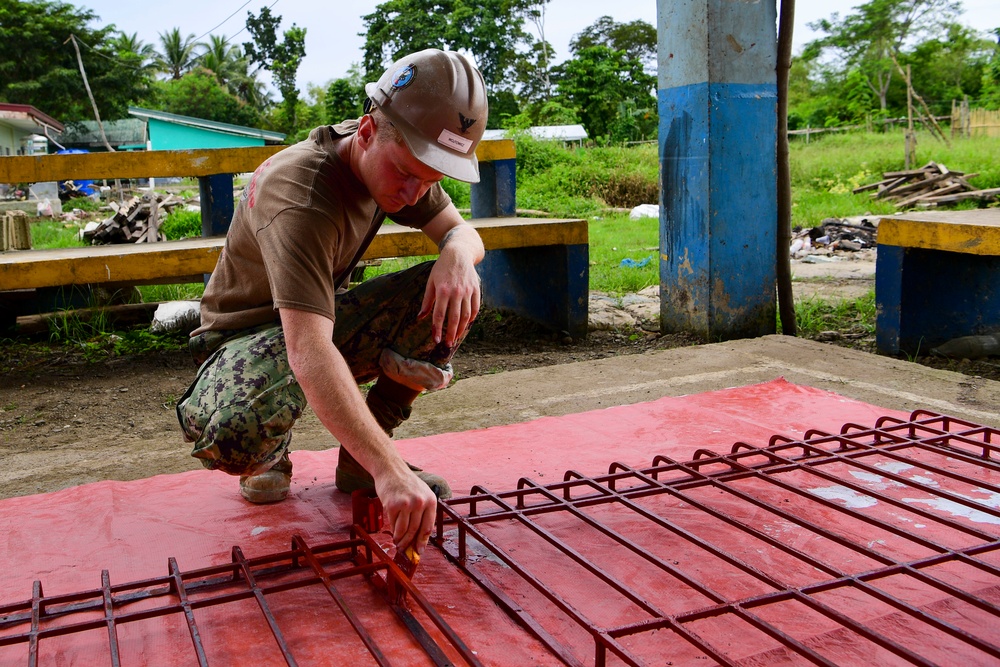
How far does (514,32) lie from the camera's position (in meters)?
35.6

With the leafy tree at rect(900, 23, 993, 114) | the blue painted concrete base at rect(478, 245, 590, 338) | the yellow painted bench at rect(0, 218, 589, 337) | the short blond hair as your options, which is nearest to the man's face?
the short blond hair

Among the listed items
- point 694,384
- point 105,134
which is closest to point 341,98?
point 105,134

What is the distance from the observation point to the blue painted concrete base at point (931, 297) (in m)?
3.96

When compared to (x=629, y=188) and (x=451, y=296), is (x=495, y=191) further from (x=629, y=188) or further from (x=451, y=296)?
(x=629, y=188)

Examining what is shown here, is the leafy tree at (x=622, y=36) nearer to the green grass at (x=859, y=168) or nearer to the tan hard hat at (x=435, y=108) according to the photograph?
the green grass at (x=859, y=168)

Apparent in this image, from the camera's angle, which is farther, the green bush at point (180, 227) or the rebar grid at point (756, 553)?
Result: the green bush at point (180, 227)

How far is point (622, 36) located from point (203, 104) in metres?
23.3

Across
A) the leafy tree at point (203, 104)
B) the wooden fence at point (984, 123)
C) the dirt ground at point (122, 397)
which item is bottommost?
the dirt ground at point (122, 397)

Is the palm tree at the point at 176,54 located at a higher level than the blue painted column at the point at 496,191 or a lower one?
higher

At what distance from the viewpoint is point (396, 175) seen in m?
1.79

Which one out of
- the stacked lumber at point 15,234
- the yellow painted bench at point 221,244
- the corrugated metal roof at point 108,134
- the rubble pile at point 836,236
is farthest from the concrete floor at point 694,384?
the corrugated metal roof at point 108,134

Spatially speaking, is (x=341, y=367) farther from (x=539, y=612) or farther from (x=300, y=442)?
(x=300, y=442)

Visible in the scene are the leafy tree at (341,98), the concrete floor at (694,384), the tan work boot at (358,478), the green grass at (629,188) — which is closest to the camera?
the tan work boot at (358,478)

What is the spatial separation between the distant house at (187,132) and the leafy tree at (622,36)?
22411 mm
